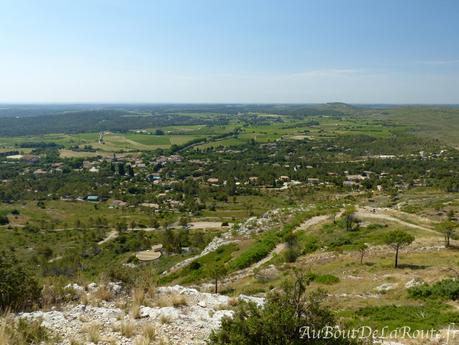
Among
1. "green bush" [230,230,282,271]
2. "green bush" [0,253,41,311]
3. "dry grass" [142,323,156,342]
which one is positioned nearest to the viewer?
"dry grass" [142,323,156,342]

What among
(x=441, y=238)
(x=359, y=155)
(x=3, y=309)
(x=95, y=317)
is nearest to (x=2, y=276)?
(x=3, y=309)

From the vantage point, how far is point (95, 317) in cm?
990

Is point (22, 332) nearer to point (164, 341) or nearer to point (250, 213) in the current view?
point (164, 341)

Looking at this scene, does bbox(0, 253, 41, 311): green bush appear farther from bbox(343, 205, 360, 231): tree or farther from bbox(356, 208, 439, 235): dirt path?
bbox(356, 208, 439, 235): dirt path

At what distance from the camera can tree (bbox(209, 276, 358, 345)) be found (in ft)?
22.1

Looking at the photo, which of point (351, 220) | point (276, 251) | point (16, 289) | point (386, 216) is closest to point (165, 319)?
point (16, 289)

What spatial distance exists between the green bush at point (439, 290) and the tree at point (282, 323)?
803cm

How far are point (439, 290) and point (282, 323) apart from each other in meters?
9.82

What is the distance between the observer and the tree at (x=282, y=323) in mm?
6738

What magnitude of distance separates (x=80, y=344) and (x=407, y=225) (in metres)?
27.3

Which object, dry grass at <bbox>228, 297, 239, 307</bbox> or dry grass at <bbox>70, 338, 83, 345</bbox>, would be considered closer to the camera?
dry grass at <bbox>70, 338, 83, 345</bbox>

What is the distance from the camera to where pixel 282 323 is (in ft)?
22.3

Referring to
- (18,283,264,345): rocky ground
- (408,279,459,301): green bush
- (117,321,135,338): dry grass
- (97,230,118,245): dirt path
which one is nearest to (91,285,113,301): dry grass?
(18,283,264,345): rocky ground

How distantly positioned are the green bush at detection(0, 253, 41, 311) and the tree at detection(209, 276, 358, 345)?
7.04m
